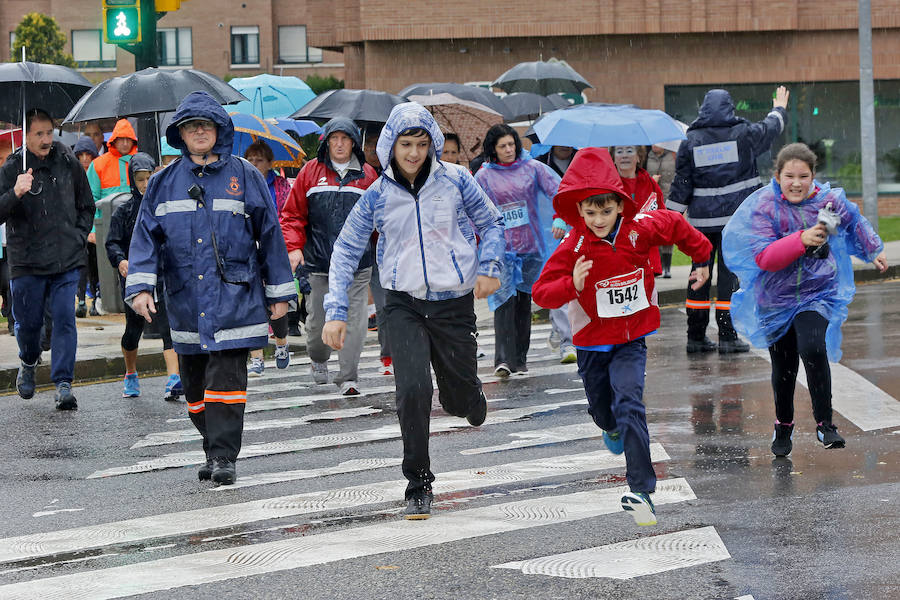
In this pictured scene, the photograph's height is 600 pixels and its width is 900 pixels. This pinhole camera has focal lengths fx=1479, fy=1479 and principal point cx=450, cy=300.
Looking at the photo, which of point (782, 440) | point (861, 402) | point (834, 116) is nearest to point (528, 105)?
point (861, 402)

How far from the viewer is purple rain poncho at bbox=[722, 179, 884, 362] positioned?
7.82 m

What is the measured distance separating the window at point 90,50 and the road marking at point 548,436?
5689 cm

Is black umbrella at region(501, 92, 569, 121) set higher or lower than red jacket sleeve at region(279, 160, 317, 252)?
higher

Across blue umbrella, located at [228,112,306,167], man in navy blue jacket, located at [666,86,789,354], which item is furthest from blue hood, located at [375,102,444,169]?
blue umbrella, located at [228,112,306,167]

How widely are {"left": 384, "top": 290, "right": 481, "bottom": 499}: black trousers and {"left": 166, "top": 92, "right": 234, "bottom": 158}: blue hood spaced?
4.48 ft

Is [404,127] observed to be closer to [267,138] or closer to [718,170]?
[718,170]

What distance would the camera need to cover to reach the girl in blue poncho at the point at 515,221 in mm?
11242

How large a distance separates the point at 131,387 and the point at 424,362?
4.86 m

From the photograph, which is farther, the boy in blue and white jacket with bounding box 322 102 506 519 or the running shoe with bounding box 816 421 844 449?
the running shoe with bounding box 816 421 844 449

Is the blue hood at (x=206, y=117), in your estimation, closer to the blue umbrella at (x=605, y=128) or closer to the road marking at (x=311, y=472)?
the road marking at (x=311, y=472)

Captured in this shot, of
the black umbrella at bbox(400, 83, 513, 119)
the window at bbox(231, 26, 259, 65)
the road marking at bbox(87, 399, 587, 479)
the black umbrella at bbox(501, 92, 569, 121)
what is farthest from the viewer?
the window at bbox(231, 26, 259, 65)

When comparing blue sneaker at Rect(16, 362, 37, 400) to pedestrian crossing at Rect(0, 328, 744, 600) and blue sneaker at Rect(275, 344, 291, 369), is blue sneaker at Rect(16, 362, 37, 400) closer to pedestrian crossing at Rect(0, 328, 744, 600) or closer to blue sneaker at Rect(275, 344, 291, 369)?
pedestrian crossing at Rect(0, 328, 744, 600)

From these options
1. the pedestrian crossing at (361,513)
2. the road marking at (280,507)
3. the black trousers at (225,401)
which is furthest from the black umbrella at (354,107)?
the road marking at (280,507)

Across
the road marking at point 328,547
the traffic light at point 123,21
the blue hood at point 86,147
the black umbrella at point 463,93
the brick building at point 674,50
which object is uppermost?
the brick building at point 674,50
